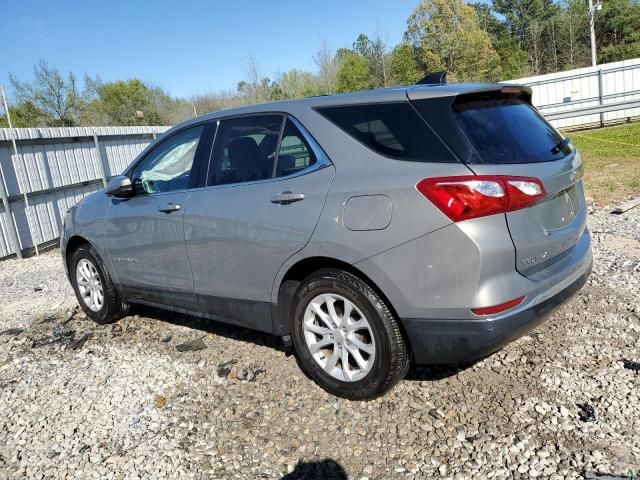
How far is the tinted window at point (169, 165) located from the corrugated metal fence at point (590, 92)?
17.7 m

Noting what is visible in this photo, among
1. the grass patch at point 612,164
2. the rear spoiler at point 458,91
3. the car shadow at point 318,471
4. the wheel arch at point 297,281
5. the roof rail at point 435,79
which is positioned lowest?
the car shadow at point 318,471

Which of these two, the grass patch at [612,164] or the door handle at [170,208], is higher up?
the door handle at [170,208]

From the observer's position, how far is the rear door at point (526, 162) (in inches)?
106

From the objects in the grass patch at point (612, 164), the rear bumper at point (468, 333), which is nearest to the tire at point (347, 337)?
the rear bumper at point (468, 333)

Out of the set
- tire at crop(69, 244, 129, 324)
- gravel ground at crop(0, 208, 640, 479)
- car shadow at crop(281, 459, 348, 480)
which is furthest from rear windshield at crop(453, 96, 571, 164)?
A: tire at crop(69, 244, 129, 324)

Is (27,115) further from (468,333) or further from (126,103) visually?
(468,333)

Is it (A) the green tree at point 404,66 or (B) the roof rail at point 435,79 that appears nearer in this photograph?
(B) the roof rail at point 435,79

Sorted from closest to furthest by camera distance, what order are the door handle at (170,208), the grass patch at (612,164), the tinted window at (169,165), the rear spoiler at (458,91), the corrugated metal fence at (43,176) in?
the rear spoiler at (458,91), the door handle at (170,208), the tinted window at (169,165), the grass patch at (612,164), the corrugated metal fence at (43,176)

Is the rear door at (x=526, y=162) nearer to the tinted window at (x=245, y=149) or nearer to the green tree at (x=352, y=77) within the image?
the tinted window at (x=245, y=149)

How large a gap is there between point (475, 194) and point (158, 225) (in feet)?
8.27

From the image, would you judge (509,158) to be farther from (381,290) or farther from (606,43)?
(606,43)

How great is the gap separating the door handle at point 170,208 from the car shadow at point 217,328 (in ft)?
3.93

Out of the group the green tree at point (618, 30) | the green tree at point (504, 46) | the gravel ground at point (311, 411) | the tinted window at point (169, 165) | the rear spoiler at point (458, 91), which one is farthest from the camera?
the green tree at point (504, 46)

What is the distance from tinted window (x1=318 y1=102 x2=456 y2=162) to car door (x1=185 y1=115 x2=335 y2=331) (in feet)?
0.87
